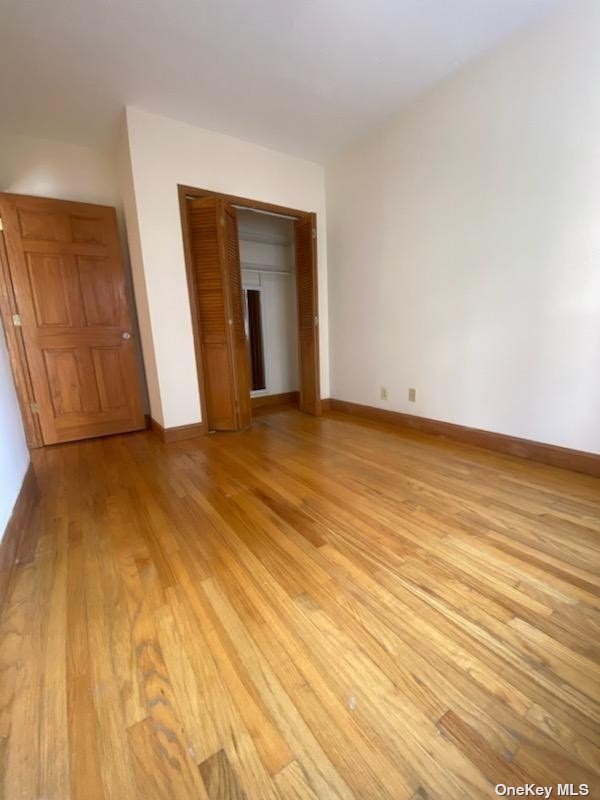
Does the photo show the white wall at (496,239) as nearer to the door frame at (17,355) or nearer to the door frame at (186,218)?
the door frame at (186,218)

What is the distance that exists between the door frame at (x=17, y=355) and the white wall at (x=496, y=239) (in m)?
3.10

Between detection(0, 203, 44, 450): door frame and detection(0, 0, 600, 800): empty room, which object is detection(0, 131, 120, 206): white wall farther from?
detection(0, 203, 44, 450): door frame

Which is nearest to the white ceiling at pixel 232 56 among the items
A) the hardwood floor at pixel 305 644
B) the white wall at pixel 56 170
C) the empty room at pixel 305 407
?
the empty room at pixel 305 407

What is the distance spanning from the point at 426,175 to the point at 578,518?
8.50 ft

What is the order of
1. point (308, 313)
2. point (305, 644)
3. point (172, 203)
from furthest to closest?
point (308, 313) → point (172, 203) → point (305, 644)

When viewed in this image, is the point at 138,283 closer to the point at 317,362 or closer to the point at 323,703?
the point at 317,362

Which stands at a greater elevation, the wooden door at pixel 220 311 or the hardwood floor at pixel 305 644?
the wooden door at pixel 220 311

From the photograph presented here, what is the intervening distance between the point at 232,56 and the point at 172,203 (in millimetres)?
1035

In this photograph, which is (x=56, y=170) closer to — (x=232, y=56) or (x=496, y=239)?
(x=232, y=56)

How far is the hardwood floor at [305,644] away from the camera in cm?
67

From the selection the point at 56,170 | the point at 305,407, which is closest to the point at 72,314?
the point at 56,170

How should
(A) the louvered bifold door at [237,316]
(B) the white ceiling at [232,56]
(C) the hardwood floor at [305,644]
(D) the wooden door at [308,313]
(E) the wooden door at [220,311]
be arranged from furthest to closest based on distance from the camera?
(D) the wooden door at [308,313] < (A) the louvered bifold door at [237,316] < (E) the wooden door at [220,311] < (B) the white ceiling at [232,56] < (C) the hardwood floor at [305,644]

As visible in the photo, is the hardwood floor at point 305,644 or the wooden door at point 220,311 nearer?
the hardwood floor at point 305,644

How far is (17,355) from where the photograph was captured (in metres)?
2.65
